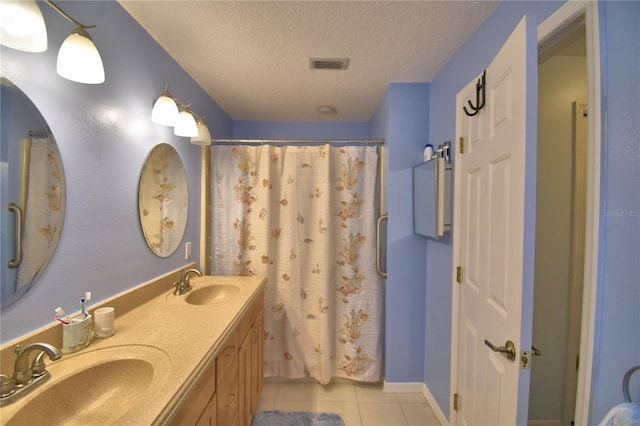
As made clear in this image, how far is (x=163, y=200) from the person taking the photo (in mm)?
1543

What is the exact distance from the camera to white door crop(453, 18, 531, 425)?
0.82 meters

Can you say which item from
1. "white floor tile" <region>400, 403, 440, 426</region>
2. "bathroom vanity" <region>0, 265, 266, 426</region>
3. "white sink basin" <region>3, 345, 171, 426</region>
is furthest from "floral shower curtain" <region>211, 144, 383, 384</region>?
"white sink basin" <region>3, 345, 171, 426</region>

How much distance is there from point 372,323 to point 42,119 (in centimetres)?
224

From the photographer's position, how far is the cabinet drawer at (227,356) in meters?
1.05

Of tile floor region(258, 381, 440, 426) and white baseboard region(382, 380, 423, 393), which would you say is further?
white baseboard region(382, 380, 423, 393)

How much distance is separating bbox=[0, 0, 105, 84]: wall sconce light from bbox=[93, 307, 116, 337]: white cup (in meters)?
0.89

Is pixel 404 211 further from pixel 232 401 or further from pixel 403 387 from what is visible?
pixel 232 401

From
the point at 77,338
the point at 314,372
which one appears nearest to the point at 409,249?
the point at 314,372

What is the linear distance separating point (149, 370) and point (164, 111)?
48.6 inches

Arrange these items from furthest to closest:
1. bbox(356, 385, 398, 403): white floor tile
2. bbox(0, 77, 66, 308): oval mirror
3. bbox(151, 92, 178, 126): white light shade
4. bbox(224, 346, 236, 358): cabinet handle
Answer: bbox(356, 385, 398, 403): white floor tile → bbox(151, 92, 178, 126): white light shade → bbox(224, 346, 236, 358): cabinet handle → bbox(0, 77, 66, 308): oval mirror

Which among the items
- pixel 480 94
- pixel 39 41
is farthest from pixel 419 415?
pixel 39 41

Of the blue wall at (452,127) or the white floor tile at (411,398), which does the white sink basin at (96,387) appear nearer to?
the blue wall at (452,127)

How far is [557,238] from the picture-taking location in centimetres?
153

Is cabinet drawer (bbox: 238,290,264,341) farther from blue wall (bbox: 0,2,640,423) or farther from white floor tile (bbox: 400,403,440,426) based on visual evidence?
white floor tile (bbox: 400,403,440,426)
